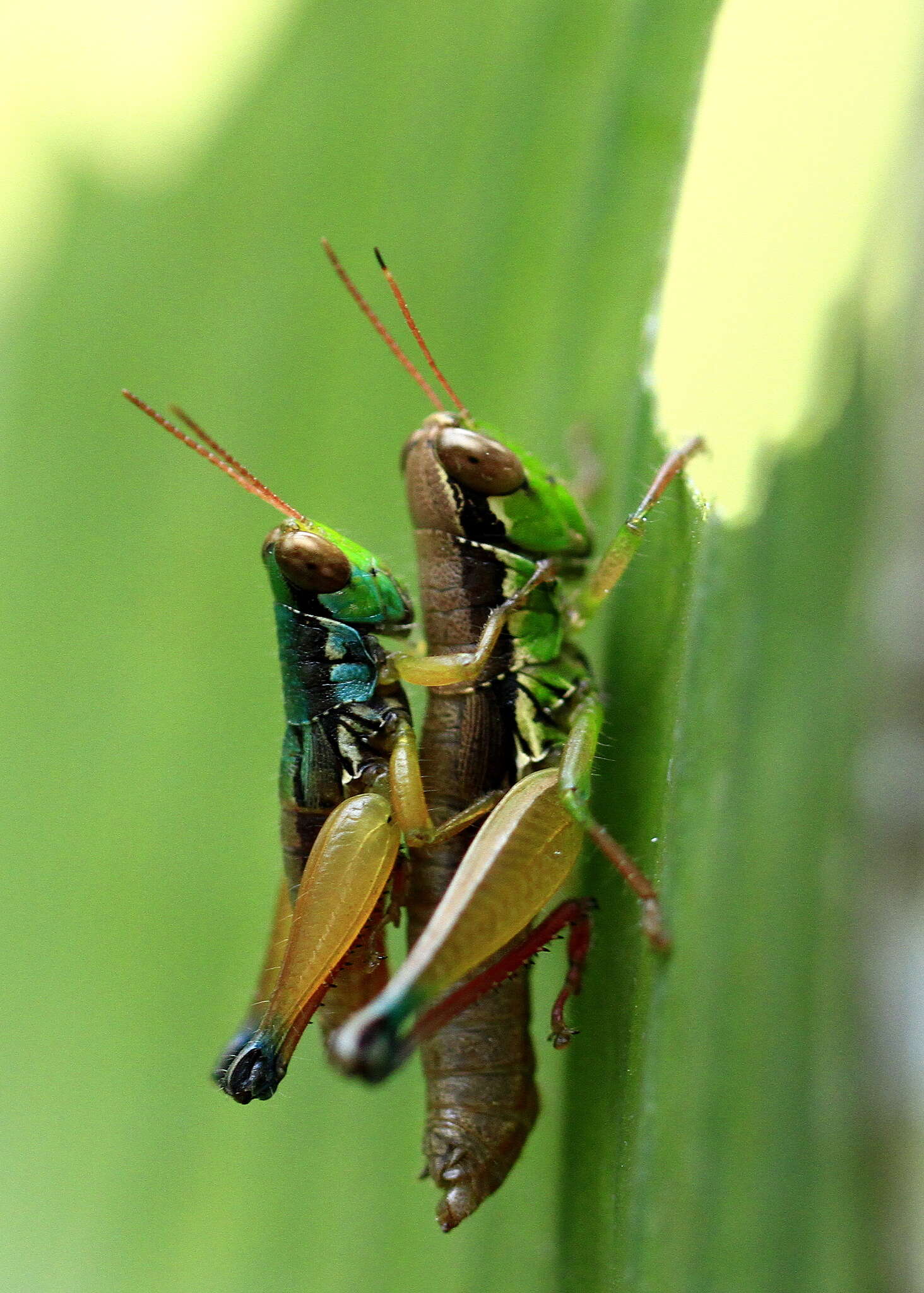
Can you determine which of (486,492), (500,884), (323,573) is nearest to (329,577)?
(323,573)

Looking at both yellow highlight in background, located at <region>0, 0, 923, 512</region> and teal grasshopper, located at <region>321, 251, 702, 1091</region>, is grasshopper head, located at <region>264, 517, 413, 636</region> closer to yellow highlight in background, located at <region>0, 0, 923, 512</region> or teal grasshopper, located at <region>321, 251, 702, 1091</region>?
teal grasshopper, located at <region>321, 251, 702, 1091</region>

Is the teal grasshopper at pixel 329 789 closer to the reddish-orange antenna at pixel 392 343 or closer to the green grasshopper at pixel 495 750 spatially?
the green grasshopper at pixel 495 750

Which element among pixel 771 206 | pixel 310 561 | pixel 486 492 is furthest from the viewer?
pixel 486 492

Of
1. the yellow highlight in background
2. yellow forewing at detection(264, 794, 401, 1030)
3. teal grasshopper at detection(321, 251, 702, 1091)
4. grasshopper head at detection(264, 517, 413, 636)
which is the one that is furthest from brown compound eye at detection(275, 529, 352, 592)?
the yellow highlight in background

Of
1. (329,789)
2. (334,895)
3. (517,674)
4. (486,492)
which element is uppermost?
(486,492)

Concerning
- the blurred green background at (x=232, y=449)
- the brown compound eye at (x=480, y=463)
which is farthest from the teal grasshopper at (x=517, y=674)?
the blurred green background at (x=232, y=449)

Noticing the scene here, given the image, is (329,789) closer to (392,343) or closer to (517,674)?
(517,674)

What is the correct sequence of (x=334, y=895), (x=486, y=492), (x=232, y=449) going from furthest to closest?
(x=232, y=449)
(x=486, y=492)
(x=334, y=895)

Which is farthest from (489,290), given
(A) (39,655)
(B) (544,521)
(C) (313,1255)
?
(C) (313,1255)
